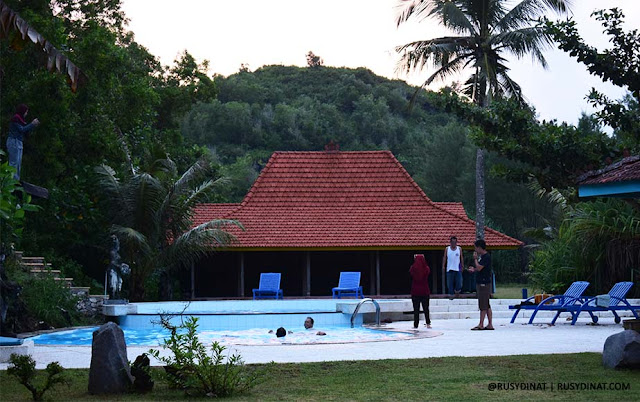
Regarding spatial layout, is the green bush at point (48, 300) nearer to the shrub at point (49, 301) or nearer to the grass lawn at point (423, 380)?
the shrub at point (49, 301)

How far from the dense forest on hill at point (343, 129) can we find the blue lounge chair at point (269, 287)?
20.6 meters

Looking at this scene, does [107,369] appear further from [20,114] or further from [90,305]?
[90,305]

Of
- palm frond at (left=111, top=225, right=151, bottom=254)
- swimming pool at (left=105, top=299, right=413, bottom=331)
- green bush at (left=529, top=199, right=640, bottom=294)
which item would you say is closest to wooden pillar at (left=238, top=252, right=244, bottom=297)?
palm frond at (left=111, top=225, right=151, bottom=254)

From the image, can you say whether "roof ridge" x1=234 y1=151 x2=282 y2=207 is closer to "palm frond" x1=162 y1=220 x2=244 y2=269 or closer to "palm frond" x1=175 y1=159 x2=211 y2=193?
"palm frond" x1=175 y1=159 x2=211 y2=193

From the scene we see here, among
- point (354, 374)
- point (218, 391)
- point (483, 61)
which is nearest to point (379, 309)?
point (354, 374)

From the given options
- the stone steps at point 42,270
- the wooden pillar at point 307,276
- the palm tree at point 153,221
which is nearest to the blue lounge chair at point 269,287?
the wooden pillar at point 307,276

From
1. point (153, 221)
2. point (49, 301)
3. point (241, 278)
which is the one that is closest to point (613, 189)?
point (49, 301)

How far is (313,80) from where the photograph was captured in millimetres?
79375

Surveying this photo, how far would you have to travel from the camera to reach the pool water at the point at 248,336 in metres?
15.9

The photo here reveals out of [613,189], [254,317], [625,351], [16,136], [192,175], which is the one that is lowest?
[625,351]

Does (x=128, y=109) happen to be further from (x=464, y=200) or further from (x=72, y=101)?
(x=464, y=200)

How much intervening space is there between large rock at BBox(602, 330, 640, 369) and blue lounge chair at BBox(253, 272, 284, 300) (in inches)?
666

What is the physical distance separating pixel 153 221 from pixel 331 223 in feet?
18.9

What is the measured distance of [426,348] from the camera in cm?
1296
